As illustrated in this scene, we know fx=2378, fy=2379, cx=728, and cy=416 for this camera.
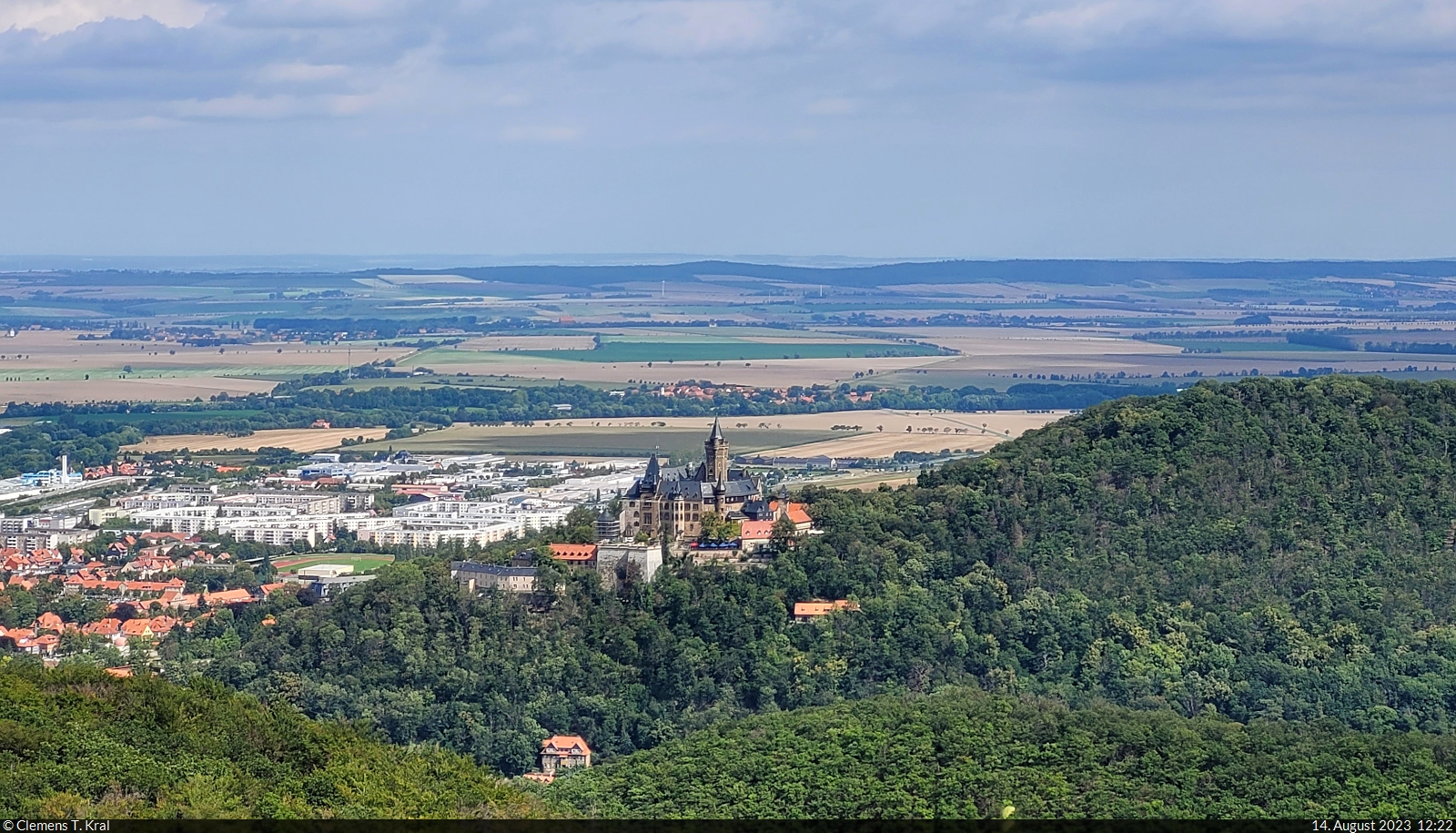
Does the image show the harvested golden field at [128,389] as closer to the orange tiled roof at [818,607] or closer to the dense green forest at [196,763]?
the orange tiled roof at [818,607]

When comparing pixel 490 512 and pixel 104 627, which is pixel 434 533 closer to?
pixel 490 512

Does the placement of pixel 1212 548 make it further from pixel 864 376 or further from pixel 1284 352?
pixel 1284 352

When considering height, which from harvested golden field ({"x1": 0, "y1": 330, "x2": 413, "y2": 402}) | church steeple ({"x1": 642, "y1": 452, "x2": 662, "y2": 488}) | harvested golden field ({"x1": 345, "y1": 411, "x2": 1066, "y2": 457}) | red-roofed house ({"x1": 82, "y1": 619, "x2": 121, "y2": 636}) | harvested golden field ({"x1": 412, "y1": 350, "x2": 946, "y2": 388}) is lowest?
harvested golden field ({"x1": 0, "y1": 330, "x2": 413, "y2": 402})

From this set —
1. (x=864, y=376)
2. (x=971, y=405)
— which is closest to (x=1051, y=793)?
(x=971, y=405)

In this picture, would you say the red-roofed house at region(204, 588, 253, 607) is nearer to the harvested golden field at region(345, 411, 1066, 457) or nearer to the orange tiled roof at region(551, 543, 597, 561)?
the orange tiled roof at region(551, 543, 597, 561)

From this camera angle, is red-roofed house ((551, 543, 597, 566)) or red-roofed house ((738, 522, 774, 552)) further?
red-roofed house ((738, 522, 774, 552))

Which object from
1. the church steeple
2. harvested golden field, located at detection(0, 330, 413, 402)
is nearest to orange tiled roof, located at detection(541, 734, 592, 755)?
the church steeple

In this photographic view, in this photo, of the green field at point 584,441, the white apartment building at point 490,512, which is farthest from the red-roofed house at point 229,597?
the green field at point 584,441
